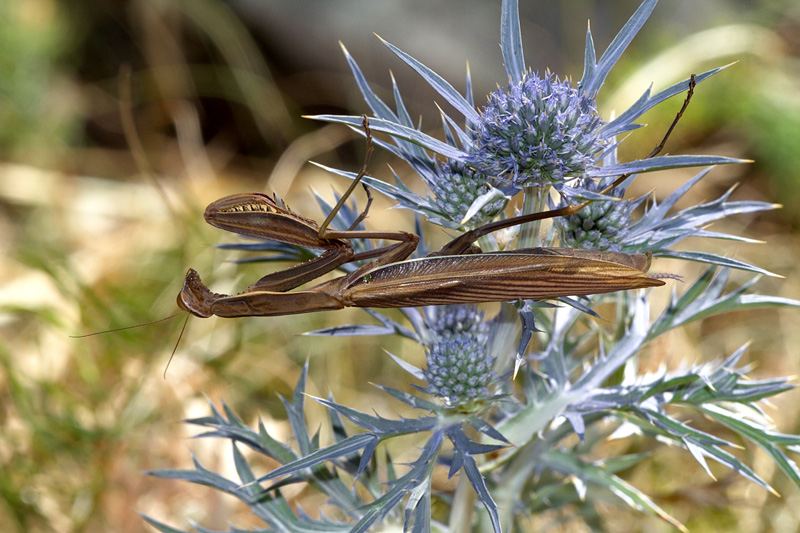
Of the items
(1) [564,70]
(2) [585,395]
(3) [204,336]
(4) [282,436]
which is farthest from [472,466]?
(1) [564,70]

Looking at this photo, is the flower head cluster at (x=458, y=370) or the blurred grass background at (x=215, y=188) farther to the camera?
the blurred grass background at (x=215, y=188)

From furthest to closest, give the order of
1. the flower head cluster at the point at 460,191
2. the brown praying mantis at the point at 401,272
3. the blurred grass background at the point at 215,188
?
the blurred grass background at the point at 215,188 < the flower head cluster at the point at 460,191 < the brown praying mantis at the point at 401,272

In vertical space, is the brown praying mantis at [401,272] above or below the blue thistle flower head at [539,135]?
below

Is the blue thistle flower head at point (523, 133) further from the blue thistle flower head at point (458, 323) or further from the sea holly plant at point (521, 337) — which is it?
the blue thistle flower head at point (458, 323)

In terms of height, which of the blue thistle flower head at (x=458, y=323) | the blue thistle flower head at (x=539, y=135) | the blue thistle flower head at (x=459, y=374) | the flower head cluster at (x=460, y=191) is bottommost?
the blue thistle flower head at (x=459, y=374)

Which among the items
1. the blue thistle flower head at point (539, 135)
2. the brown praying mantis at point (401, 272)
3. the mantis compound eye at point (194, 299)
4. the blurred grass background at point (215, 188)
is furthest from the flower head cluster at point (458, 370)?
the blurred grass background at point (215, 188)

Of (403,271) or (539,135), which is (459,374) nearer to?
(403,271)

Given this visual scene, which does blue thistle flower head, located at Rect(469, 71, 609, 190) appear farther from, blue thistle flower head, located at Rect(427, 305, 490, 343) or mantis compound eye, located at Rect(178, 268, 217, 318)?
mantis compound eye, located at Rect(178, 268, 217, 318)

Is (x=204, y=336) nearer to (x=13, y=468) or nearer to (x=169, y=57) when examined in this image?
(x=13, y=468)
